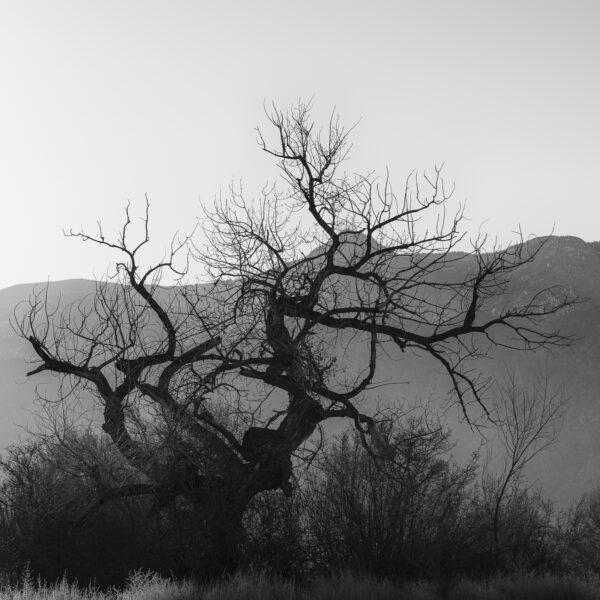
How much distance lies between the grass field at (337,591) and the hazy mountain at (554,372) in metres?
101

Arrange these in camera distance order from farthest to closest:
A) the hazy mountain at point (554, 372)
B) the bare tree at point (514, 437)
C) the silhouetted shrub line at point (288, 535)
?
1. the hazy mountain at point (554, 372)
2. the bare tree at point (514, 437)
3. the silhouetted shrub line at point (288, 535)

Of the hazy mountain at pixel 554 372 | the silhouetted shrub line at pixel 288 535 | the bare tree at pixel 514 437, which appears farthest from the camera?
the hazy mountain at pixel 554 372

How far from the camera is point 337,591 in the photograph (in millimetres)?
8078

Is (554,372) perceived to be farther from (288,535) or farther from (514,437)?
(288,535)

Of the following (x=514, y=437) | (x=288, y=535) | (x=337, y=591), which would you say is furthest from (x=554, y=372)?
(x=337, y=591)

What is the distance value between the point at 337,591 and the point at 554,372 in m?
139

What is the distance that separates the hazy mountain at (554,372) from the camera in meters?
120

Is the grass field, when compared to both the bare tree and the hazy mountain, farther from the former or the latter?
the hazy mountain

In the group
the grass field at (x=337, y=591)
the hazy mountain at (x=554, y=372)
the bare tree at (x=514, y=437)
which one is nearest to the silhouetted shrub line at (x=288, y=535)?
the grass field at (x=337, y=591)

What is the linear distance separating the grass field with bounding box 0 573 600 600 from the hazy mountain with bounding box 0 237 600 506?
330ft

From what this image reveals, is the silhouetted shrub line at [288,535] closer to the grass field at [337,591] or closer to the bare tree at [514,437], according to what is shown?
the grass field at [337,591]

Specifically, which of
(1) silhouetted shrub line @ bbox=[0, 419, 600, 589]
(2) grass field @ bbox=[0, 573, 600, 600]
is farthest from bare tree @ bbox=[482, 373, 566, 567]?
(2) grass field @ bbox=[0, 573, 600, 600]

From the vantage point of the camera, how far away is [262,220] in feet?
36.7

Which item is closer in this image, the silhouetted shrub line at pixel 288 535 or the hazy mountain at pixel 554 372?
the silhouetted shrub line at pixel 288 535
